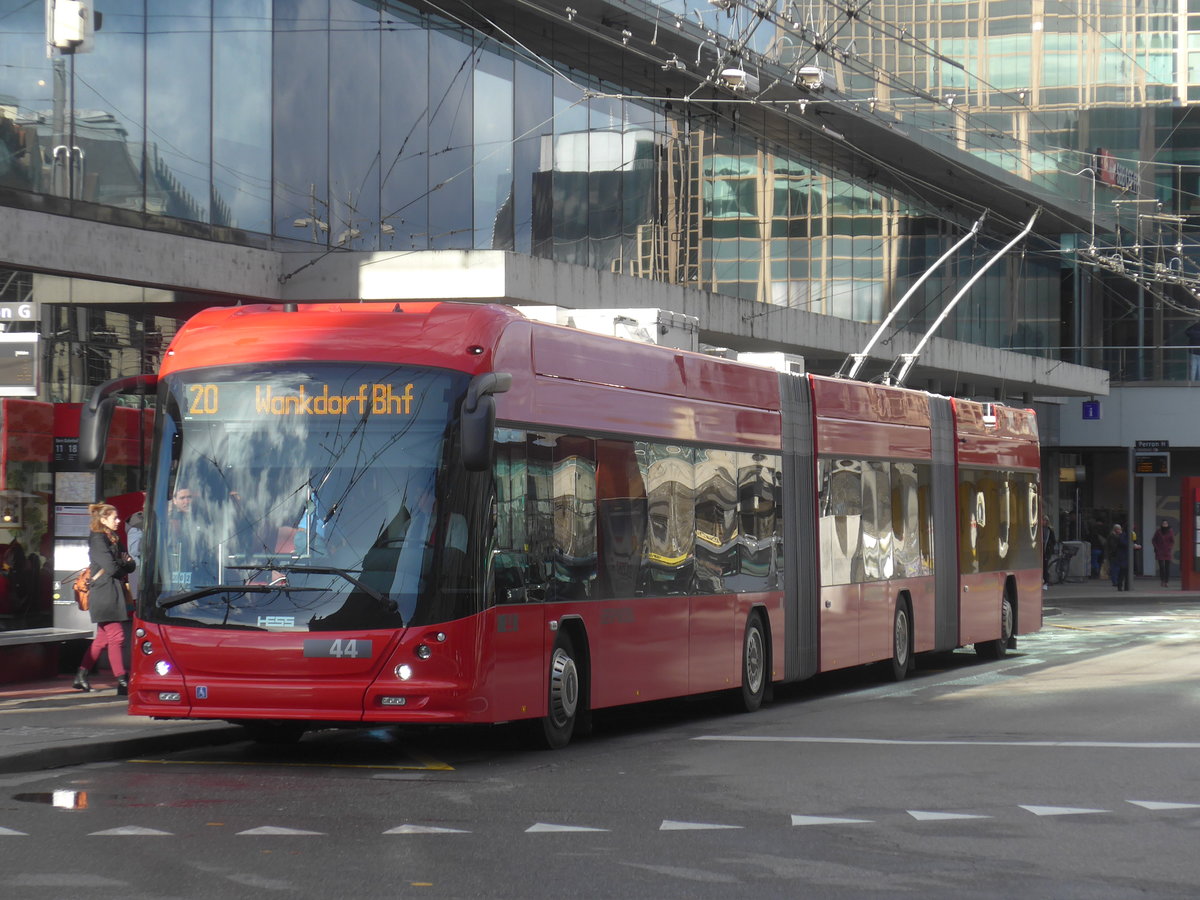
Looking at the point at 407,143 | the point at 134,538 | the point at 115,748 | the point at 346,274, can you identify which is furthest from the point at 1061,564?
the point at 115,748

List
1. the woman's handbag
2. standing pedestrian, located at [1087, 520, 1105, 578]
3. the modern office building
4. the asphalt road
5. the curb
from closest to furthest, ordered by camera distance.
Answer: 1. the asphalt road
2. the curb
3. the woman's handbag
4. the modern office building
5. standing pedestrian, located at [1087, 520, 1105, 578]

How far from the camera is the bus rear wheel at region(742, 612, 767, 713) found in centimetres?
1666

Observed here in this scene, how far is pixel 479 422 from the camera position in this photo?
11414 millimetres

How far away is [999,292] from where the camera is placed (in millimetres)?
52281

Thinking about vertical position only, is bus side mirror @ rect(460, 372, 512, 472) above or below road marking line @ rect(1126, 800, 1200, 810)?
above

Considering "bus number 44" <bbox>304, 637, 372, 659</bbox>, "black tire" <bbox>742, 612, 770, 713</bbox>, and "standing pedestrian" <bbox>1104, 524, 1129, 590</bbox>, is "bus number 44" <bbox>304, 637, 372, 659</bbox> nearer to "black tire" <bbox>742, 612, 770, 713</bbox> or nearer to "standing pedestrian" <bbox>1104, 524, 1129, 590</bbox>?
"black tire" <bbox>742, 612, 770, 713</bbox>

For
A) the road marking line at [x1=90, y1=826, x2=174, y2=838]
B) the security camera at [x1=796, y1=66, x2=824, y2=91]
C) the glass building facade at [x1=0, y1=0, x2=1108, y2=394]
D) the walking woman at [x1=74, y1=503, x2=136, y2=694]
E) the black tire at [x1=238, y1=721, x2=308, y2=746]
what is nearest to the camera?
the road marking line at [x1=90, y1=826, x2=174, y2=838]

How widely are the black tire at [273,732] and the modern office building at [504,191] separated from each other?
3.03 metres

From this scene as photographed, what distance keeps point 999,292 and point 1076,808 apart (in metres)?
43.3

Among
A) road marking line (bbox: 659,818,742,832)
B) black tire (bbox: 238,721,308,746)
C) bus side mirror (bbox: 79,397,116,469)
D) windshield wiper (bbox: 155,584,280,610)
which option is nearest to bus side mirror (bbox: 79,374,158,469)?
bus side mirror (bbox: 79,397,116,469)

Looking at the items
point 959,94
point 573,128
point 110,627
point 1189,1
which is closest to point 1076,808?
point 110,627

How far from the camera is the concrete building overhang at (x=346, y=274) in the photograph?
2017 cm

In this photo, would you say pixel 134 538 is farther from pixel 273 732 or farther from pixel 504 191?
pixel 504 191

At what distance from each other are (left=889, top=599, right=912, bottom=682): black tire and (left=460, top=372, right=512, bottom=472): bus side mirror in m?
9.78
